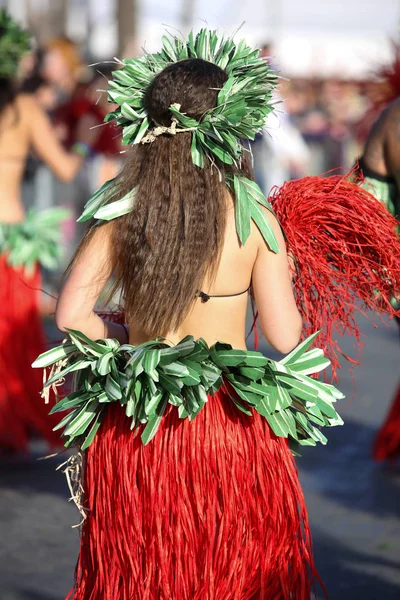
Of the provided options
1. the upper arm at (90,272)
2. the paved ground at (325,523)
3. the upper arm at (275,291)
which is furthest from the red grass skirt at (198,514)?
the paved ground at (325,523)

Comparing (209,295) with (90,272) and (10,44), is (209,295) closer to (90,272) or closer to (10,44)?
(90,272)

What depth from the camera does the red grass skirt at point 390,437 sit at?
5012mm

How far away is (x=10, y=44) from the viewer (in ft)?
16.6

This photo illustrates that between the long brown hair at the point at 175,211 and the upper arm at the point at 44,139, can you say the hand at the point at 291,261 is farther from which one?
the upper arm at the point at 44,139

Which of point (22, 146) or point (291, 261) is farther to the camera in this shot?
point (22, 146)

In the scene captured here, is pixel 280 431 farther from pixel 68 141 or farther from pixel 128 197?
pixel 68 141

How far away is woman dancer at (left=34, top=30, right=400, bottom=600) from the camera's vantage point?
255 cm

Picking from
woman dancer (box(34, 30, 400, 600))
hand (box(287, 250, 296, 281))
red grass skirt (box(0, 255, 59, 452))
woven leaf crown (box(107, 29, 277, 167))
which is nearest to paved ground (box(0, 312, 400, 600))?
red grass skirt (box(0, 255, 59, 452))

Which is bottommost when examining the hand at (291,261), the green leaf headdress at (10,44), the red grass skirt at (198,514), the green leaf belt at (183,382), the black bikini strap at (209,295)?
the red grass skirt at (198,514)

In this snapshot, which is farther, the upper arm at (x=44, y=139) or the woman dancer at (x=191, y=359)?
the upper arm at (x=44, y=139)

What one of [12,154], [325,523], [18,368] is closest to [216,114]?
[325,523]

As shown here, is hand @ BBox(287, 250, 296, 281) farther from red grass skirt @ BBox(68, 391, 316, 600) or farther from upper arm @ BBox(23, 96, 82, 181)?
upper arm @ BBox(23, 96, 82, 181)

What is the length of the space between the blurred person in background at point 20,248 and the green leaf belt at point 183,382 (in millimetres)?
2484

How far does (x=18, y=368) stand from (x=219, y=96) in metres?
3.01
